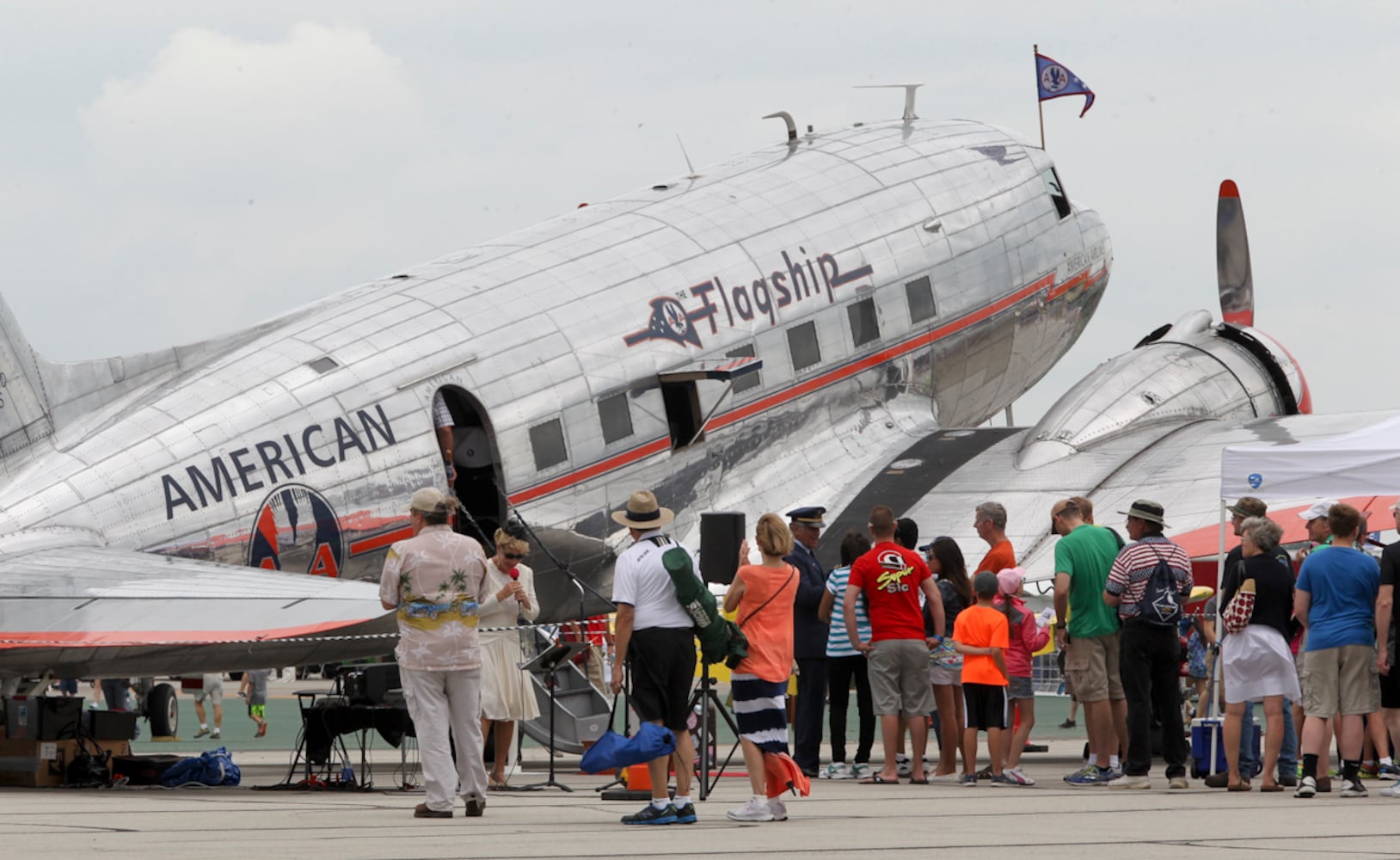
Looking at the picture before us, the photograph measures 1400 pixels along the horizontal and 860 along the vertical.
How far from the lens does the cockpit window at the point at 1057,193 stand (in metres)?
21.1

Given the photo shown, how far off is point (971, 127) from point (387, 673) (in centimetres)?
1155

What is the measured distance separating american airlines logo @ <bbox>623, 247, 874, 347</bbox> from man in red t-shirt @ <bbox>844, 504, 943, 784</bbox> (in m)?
4.84

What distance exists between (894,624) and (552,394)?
439 centimetres

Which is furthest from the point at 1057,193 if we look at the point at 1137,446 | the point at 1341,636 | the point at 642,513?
the point at 642,513

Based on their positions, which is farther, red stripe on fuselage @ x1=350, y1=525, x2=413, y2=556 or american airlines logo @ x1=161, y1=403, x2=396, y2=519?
red stripe on fuselage @ x1=350, y1=525, x2=413, y2=556

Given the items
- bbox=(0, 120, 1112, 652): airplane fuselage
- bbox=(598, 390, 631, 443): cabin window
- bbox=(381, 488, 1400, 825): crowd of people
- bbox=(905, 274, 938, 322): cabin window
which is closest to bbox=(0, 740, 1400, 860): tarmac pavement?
bbox=(381, 488, 1400, 825): crowd of people

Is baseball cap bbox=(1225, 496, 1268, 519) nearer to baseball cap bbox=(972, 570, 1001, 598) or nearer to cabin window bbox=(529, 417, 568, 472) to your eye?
baseball cap bbox=(972, 570, 1001, 598)

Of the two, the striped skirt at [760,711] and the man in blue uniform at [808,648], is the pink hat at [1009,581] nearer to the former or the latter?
the man in blue uniform at [808,648]

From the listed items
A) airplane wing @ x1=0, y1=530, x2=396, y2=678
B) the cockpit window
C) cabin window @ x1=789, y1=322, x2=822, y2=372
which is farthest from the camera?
the cockpit window

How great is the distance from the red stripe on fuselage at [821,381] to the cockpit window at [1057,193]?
75cm

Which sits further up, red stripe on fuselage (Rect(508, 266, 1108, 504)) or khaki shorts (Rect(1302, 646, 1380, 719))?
red stripe on fuselage (Rect(508, 266, 1108, 504))

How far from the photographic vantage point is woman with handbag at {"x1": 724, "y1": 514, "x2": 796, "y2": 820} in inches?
346

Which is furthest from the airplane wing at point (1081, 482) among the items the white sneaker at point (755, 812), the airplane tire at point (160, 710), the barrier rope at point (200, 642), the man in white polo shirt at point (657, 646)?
the airplane tire at point (160, 710)

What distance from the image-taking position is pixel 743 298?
1656cm
